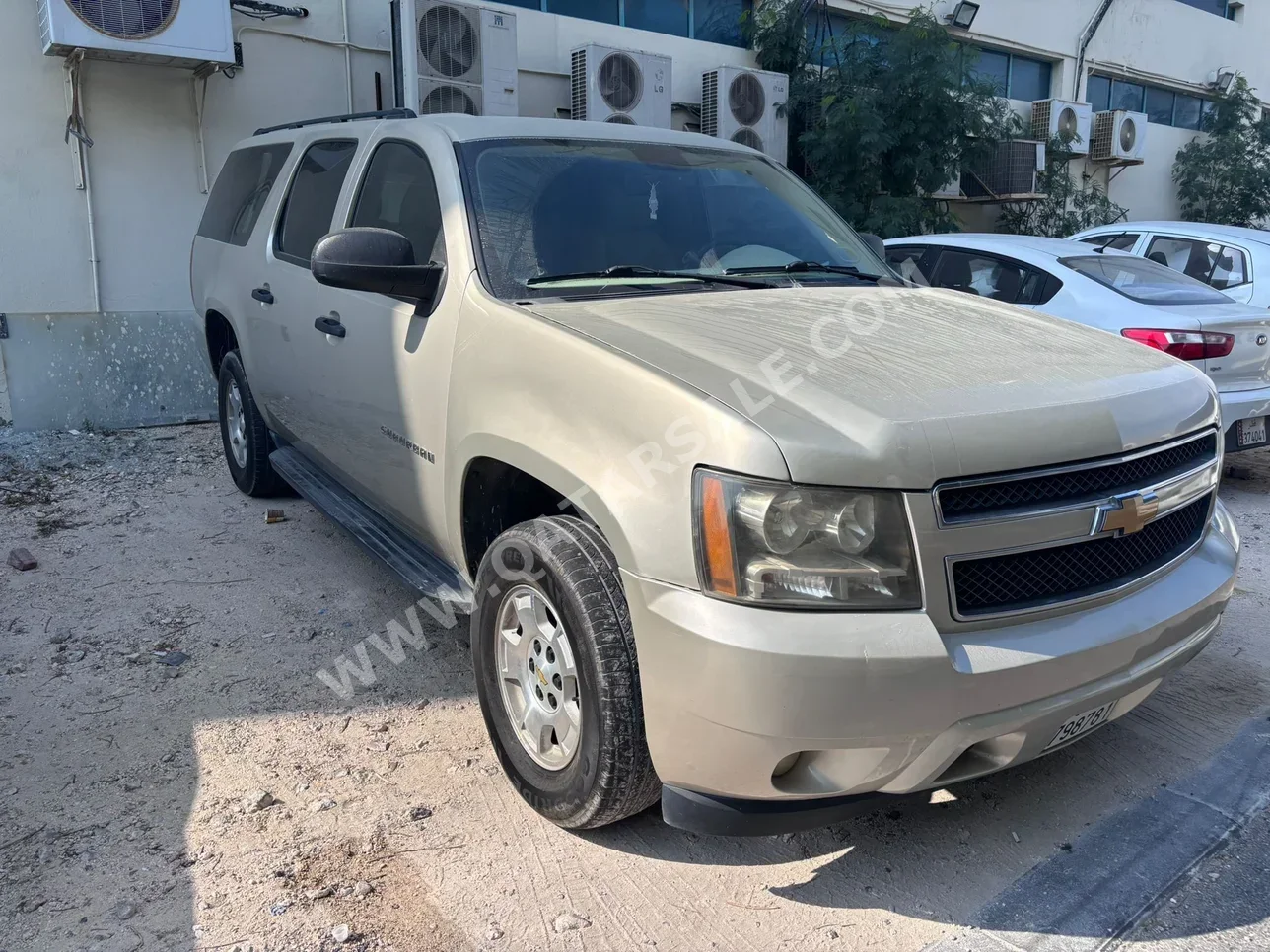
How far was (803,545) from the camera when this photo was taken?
2088mm

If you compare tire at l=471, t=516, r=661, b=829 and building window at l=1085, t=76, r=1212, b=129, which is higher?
building window at l=1085, t=76, r=1212, b=129

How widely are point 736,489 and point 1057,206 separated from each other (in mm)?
13762

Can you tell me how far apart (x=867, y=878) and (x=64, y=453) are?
6.27m

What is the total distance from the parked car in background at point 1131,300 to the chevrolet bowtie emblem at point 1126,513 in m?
2.67

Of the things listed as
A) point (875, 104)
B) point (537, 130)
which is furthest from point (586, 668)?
point (875, 104)

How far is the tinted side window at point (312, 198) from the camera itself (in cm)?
407

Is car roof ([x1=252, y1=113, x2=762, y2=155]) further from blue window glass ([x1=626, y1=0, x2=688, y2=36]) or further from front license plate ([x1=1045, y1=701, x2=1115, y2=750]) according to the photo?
blue window glass ([x1=626, y1=0, x2=688, y2=36])

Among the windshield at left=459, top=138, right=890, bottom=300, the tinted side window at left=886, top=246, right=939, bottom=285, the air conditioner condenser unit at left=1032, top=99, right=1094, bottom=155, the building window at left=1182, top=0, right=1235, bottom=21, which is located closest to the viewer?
the windshield at left=459, top=138, right=890, bottom=300

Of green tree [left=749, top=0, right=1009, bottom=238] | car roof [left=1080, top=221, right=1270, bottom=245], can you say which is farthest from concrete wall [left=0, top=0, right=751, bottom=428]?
car roof [left=1080, top=221, right=1270, bottom=245]

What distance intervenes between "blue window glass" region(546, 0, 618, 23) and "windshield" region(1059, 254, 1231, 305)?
216 inches

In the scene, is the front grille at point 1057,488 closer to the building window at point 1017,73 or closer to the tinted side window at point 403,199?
the tinted side window at point 403,199

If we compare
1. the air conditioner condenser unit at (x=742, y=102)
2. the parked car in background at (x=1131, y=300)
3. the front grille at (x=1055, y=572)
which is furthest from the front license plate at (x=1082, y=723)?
the air conditioner condenser unit at (x=742, y=102)

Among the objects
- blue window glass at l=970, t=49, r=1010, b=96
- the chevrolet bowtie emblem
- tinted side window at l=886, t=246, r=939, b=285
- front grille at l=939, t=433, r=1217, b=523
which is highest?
blue window glass at l=970, t=49, r=1010, b=96

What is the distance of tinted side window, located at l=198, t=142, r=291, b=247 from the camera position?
191 inches
